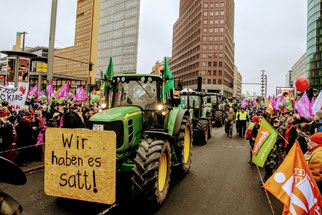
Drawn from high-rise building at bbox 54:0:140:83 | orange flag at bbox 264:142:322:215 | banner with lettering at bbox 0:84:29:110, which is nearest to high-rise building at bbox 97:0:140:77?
high-rise building at bbox 54:0:140:83

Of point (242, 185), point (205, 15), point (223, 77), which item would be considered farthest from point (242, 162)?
point (205, 15)

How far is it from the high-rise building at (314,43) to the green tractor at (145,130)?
266 feet

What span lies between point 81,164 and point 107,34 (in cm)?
9768

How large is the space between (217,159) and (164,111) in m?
4.07

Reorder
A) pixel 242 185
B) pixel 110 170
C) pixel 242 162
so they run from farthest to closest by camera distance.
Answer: pixel 242 162 < pixel 242 185 < pixel 110 170

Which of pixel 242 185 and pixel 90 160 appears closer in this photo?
pixel 90 160

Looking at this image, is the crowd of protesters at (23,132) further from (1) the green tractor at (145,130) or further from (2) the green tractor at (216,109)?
(2) the green tractor at (216,109)

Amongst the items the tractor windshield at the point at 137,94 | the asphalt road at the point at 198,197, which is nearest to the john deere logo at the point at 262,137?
the asphalt road at the point at 198,197

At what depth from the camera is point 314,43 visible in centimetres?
7238

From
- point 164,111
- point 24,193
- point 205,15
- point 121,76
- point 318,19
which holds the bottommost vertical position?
point 24,193

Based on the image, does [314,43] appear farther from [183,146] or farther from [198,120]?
[183,146]

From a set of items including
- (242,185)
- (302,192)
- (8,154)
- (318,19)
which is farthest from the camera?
(318,19)

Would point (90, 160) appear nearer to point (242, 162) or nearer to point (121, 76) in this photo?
point (121, 76)

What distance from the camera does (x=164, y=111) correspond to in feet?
17.5
